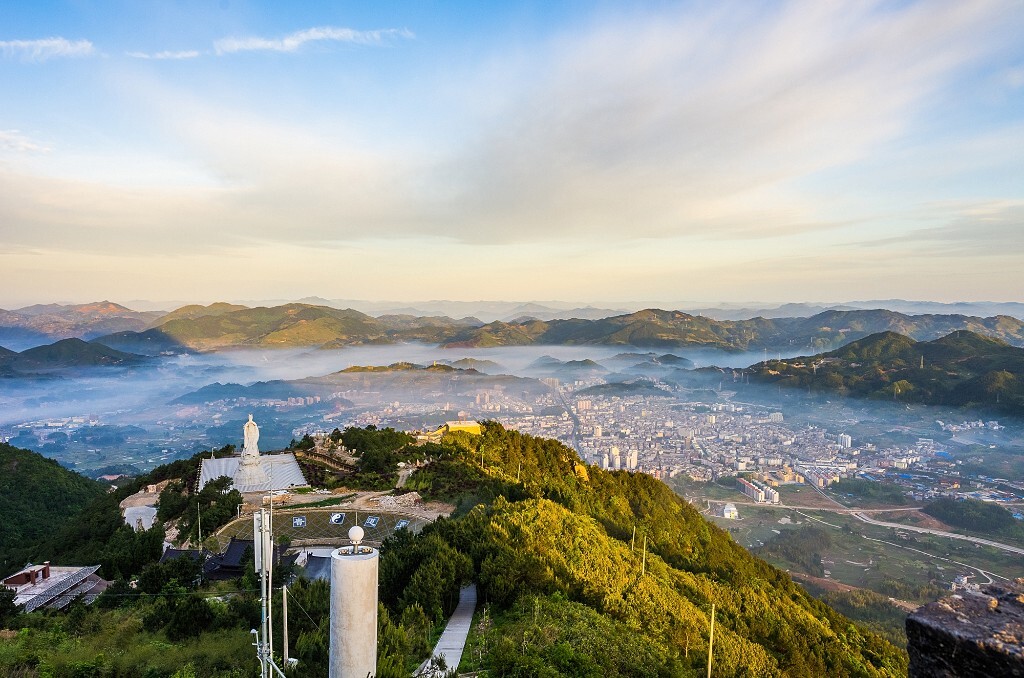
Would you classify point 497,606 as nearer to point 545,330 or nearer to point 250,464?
point 250,464

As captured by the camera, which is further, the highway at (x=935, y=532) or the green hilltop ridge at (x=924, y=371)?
the green hilltop ridge at (x=924, y=371)

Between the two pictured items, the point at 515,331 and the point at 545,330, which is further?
the point at 545,330

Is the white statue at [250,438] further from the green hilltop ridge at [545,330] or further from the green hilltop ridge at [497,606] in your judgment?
the green hilltop ridge at [545,330]

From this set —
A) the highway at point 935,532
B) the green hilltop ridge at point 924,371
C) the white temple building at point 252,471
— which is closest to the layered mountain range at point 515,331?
the green hilltop ridge at point 924,371

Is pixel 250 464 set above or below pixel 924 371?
above

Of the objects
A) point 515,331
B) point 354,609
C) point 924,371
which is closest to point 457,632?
point 354,609
